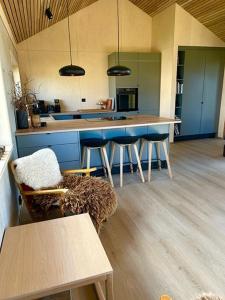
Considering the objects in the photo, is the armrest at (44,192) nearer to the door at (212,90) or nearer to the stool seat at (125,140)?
the stool seat at (125,140)

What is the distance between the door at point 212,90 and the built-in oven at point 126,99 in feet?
6.22

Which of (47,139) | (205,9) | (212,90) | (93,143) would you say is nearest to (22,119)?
(47,139)

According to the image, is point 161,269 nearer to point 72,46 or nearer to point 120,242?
point 120,242

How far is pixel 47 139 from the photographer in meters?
3.09

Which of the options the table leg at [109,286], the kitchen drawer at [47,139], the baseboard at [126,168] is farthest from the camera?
the baseboard at [126,168]

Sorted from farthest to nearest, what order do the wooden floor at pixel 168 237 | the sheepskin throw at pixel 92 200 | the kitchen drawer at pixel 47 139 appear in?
the kitchen drawer at pixel 47 139 < the sheepskin throw at pixel 92 200 < the wooden floor at pixel 168 237

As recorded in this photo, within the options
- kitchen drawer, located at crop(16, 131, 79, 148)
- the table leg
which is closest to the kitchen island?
kitchen drawer, located at crop(16, 131, 79, 148)

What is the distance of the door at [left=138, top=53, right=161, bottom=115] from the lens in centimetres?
574

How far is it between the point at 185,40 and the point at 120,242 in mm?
5025

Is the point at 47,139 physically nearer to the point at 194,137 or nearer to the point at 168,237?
the point at 168,237

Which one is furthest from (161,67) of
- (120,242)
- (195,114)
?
(120,242)

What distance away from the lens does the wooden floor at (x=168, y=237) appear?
1.67 m

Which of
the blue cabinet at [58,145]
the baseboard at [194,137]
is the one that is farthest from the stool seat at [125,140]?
the baseboard at [194,137]

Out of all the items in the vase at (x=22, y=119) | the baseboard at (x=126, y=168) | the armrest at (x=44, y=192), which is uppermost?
the vase at (x=22, y=119)
